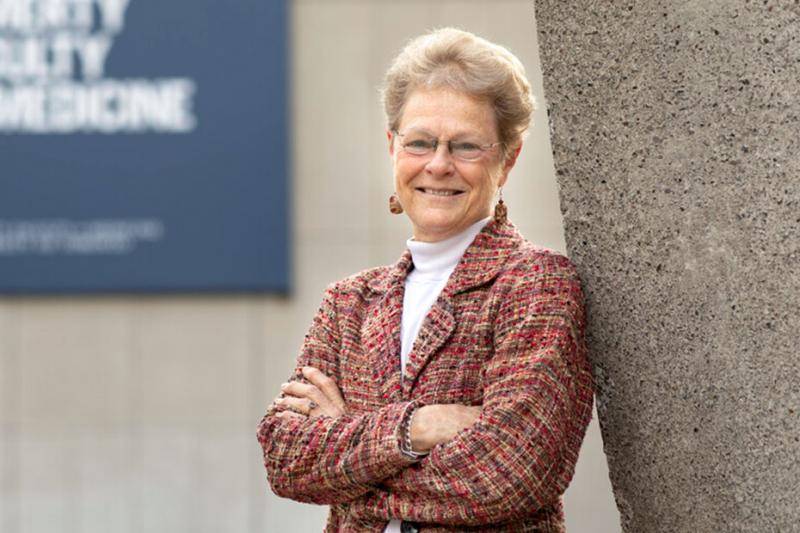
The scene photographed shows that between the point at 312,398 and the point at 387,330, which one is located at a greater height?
the point at 387,330

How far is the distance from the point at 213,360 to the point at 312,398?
5346 mm

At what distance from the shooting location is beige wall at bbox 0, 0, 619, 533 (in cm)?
787

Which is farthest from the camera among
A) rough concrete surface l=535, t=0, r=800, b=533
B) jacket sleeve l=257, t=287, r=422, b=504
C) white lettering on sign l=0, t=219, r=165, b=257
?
white lettering on sign l=0, t=219, r=165, b=257

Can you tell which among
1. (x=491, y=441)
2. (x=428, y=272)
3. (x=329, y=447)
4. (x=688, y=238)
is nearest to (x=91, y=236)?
(x=428, y=272)

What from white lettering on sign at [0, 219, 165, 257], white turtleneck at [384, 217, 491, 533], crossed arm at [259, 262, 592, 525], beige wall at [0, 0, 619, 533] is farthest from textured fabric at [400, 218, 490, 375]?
white lettering on sign at [0, 219, 165, 257]

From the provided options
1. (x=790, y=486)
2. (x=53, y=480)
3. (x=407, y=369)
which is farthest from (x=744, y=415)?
(x=53, y=480)

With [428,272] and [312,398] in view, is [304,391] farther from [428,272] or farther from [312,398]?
[428,272]

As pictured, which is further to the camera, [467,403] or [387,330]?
[387,330]

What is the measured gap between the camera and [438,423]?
2402 millimetres

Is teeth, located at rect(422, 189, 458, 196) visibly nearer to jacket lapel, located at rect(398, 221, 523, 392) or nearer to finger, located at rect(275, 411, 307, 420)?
jacket lapel, located at rect(398, 221, 523, 392)

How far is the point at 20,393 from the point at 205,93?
7.01ft

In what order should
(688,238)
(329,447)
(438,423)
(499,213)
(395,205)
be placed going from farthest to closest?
(395,205)
(499,213)
(329,447)
(438,423)
(688,238)

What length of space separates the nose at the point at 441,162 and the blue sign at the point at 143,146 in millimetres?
5401

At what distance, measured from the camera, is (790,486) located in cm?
216
